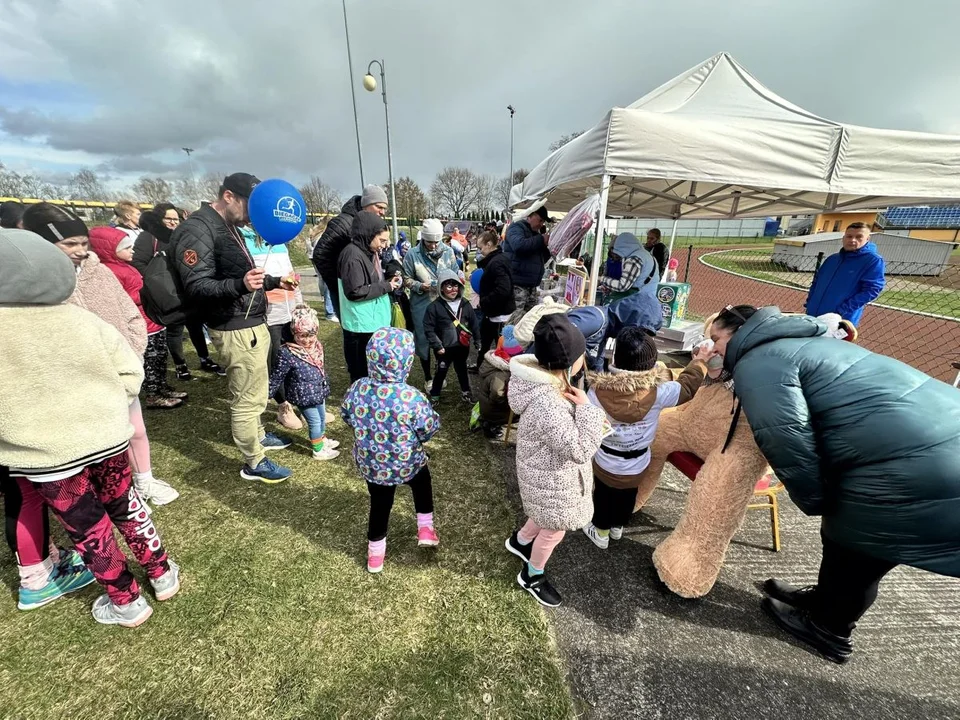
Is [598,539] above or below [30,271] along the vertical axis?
below

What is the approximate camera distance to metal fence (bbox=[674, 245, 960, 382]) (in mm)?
7202

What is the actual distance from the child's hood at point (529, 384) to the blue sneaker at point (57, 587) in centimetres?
233

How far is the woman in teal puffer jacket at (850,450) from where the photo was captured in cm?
148

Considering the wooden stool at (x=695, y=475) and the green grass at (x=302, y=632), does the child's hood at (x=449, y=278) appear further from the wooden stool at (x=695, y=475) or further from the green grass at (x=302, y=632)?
the wooden stool at (x=695, y=475)

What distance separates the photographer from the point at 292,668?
6.05 feet

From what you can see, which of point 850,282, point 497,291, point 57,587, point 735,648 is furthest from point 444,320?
point 850,282

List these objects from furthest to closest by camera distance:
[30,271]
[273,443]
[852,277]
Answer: [852,277] < [273,443] < [30,271]

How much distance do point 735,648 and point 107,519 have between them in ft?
10.0

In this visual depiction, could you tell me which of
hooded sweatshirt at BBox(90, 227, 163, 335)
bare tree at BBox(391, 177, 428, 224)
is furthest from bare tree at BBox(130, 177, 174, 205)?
hooded sweatshirt at BBox(90, 227, 163, 335)

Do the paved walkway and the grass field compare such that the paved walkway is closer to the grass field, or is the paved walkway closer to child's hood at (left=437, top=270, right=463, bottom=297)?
child's hood at (left=437, top=270, right=463, bottom=297)

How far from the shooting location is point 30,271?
4.87 feet

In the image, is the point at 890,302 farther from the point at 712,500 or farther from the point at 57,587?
the point at 57,587

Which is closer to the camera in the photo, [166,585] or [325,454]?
[166,585]

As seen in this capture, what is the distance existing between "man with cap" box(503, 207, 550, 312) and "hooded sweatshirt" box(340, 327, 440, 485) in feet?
9.40
